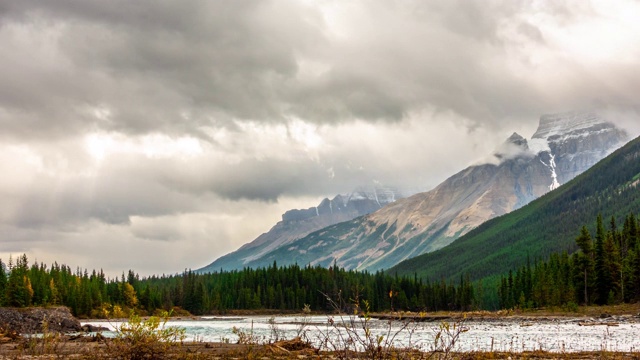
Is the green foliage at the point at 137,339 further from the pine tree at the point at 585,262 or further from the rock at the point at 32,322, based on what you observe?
the pine tree at the point at 585,262

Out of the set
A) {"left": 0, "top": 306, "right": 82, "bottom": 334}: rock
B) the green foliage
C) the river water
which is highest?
the green foliage

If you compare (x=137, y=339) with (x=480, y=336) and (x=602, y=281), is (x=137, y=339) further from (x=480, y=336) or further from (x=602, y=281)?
(x=602, y=281)

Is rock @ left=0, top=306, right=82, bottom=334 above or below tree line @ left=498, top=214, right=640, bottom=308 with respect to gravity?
below

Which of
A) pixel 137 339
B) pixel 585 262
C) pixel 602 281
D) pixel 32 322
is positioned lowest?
pixel 32 322

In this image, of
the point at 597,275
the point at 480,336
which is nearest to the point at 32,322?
the point at 480,336

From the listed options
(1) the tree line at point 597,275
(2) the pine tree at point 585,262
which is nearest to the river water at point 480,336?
(1) the tree line at point 597,275

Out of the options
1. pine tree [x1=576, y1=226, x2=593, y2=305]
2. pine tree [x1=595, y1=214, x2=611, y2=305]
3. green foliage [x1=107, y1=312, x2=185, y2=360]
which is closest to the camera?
green foliage [x1=107, y1=312, x2=185, y2=360]

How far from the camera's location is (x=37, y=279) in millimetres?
146750

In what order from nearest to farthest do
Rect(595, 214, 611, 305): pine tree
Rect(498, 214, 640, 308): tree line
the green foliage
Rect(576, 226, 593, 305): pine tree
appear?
the green foliage
Rect(498, 214, 640, 308): tree line
Rect(595, 214, 611, 305): pine tree
Rect(576, 226, 593, 305): pine tree

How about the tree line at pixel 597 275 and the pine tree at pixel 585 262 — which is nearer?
the tree line at pixel 597 275

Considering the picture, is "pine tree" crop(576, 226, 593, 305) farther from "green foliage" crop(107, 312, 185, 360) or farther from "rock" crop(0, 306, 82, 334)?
"green foliage" crop(107, 312, 185, 360)

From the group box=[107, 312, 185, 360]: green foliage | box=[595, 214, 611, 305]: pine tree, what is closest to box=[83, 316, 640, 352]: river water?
box=[107, 312, 185, 360]: green foliage

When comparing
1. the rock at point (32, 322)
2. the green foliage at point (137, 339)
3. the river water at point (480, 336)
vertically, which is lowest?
the rock at point (32, 322)

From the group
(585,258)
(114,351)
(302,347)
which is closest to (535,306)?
(585,258)
